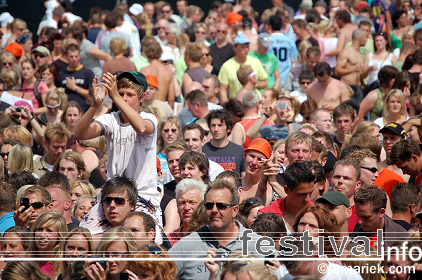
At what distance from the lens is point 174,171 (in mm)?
7352

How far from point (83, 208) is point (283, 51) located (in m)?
7.57

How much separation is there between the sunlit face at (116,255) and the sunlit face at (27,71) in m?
7.44

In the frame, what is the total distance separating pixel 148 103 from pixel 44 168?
2.25 metres

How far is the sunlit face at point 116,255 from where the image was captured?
477 centimetres

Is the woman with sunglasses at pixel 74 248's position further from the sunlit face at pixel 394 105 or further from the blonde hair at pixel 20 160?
the sunlit face at pixel 394 105

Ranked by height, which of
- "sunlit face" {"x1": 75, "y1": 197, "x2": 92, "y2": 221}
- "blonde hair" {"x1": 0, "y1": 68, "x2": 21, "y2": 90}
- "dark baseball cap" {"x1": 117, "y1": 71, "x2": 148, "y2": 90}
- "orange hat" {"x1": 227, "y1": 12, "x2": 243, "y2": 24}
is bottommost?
"sunlit face" {"x1": 75, "y1": 197, "x2": 92, "y2": 221}

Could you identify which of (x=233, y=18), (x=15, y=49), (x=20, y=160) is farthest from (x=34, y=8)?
(x=20, y=160)

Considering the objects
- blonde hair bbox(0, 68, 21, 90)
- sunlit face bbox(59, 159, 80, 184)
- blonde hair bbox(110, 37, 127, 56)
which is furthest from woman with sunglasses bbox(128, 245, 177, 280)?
blonde hair bbox(110, 37, 127, 56)

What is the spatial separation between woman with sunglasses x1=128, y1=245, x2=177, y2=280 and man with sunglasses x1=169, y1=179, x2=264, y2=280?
0.42ft

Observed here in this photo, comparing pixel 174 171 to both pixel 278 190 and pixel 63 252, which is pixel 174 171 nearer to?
pixel 278 190

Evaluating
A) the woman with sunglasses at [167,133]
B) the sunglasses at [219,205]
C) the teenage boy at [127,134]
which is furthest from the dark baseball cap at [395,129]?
the sunglasses at [219,205]

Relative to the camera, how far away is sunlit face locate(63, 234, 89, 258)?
5.09 m

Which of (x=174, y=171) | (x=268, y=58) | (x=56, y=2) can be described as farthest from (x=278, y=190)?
(x=56, y=2)

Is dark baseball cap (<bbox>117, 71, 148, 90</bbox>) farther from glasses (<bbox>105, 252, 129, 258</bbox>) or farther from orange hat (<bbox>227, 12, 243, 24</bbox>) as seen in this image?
orange hat (<bbox>227, 12, 243, 24</bbox>)
